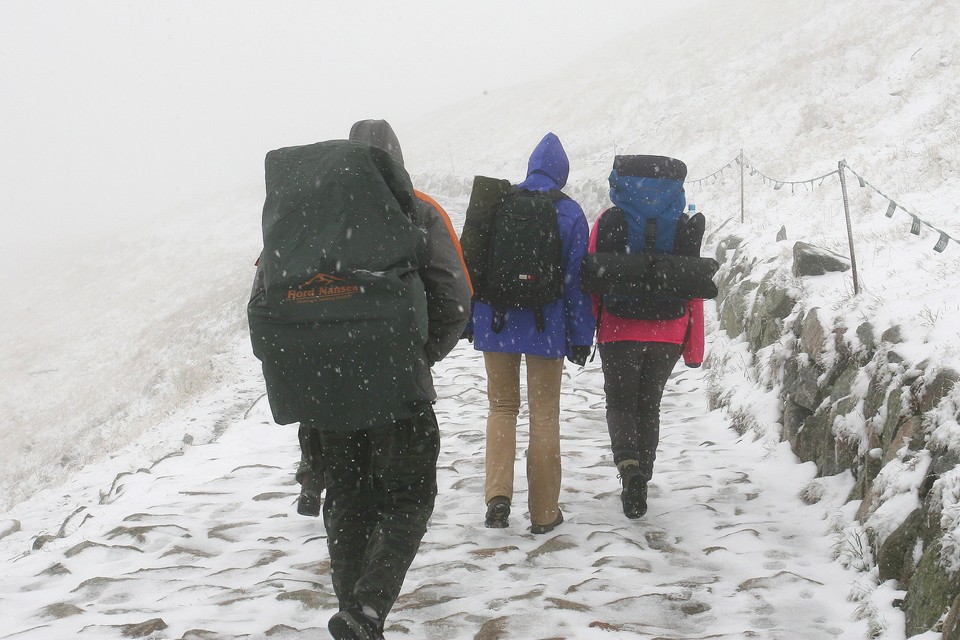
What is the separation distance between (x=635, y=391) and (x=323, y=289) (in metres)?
2.60

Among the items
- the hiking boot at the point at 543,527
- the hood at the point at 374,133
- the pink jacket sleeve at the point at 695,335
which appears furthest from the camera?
the pink jacket sleeve at the point at 695,335

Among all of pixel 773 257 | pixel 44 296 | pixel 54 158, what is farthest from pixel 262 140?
pixel 773 257

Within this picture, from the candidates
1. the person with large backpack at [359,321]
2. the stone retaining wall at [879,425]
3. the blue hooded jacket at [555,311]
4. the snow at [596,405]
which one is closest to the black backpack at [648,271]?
the blue hooded jacket at [555,311]

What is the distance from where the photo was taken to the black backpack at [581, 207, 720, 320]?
4.67 m

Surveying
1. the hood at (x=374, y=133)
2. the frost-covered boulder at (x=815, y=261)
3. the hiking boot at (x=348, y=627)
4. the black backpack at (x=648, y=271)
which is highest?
the hood at (x=374, y=133)

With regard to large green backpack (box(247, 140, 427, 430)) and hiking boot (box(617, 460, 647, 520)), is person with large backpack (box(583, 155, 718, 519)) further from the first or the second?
large green backpack (box(247, 140, 427, 430))

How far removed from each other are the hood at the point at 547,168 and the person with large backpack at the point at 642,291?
0.37 meters

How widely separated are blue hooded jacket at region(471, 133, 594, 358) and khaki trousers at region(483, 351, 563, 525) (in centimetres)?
12

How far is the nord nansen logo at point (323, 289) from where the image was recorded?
9.74ft

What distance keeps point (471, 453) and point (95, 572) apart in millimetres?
3249

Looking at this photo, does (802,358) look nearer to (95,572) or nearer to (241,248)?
(95,572)

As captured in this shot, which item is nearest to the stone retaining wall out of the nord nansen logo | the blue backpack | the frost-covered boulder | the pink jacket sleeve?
the frost-covered boulder

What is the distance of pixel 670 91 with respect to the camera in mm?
33719

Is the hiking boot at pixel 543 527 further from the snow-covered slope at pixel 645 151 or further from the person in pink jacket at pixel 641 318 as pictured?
the snow-covered slope at pixel 645 151
